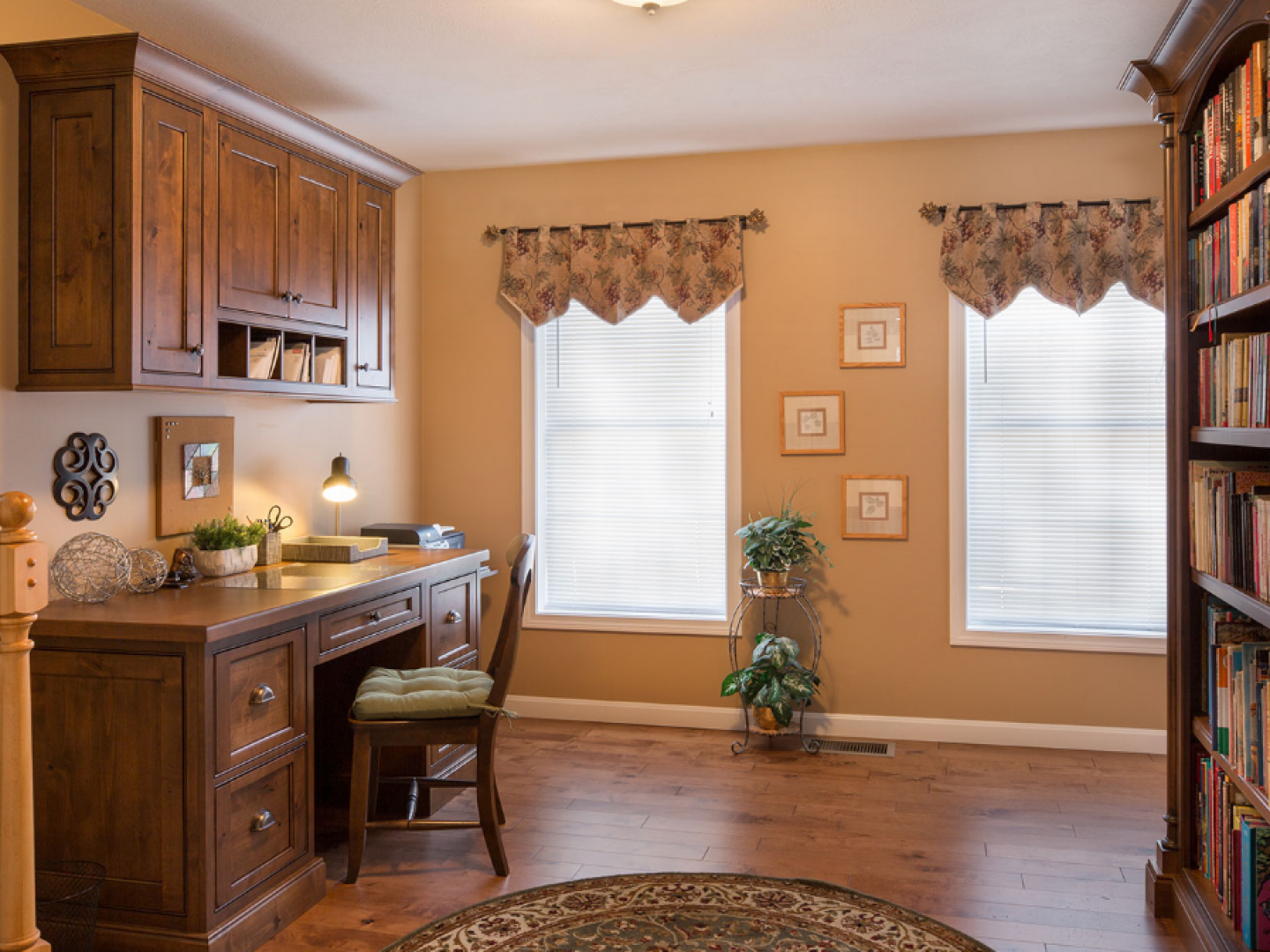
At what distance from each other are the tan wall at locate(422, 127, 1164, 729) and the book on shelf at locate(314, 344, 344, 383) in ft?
5.01

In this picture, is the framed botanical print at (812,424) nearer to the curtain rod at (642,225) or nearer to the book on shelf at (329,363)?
the curtain rod at (642,225)

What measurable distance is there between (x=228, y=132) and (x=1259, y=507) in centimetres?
295

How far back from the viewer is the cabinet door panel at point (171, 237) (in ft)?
9.31

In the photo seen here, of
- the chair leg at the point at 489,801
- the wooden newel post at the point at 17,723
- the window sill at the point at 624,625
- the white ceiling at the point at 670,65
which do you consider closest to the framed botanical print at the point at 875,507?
the window sill at the point at 624,625

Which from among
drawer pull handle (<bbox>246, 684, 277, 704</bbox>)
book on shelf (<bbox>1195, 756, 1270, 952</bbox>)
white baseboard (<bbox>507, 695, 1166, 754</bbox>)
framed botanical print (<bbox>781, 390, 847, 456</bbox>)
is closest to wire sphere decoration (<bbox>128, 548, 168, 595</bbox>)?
drawer pull handle (<bbox>246, 684, 277, 704</bbox>)

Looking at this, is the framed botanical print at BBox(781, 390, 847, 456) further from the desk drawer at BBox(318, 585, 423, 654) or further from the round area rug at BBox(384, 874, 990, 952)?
the round area rug at BBox(384, 874, 990, 952)

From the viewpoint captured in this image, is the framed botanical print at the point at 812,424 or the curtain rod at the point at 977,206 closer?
the curtain rod at the point at 977,206

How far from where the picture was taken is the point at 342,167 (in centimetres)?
376

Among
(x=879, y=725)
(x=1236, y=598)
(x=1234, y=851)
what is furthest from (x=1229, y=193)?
(x=879, y=725)

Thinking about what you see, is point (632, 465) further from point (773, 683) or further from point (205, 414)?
point (205, 414)

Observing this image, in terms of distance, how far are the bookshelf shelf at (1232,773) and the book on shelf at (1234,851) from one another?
6cm

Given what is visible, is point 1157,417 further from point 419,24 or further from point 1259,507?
point 419,24

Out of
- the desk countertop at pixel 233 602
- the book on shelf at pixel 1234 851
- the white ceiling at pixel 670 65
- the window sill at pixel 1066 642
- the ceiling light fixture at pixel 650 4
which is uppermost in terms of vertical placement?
the white ceiling at pixel 670 65

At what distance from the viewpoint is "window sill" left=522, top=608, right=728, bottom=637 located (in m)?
4.82
